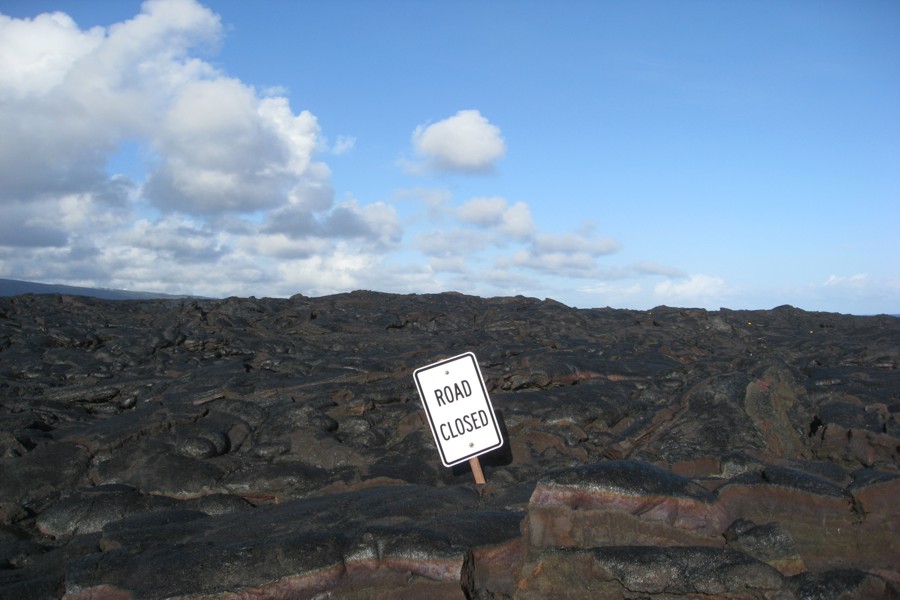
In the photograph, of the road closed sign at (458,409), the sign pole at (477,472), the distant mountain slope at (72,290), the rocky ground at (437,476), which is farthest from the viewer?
the distant mountain slope at (72,290)

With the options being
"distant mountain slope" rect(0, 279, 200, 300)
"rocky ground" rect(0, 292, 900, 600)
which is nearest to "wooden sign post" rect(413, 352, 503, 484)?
"rocky ground" rect(0, 292, 900, 600)

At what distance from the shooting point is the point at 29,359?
75.0ft

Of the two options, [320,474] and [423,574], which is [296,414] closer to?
[320,474]

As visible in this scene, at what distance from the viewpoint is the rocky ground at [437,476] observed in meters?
6.43

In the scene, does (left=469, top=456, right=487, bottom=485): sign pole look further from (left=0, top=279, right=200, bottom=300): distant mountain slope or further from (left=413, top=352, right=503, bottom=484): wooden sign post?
(left=0, top=279, right=200, bottom=300): distant mountain slope

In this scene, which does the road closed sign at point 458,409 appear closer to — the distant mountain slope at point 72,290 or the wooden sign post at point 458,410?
the wooden sign post at point 458,410

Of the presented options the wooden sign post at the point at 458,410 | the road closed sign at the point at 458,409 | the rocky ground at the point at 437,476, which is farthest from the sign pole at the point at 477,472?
the rocky ground at the point at 437,476

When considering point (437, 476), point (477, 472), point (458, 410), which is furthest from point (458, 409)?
point (437, 476)

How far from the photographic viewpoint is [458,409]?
9.22 meters

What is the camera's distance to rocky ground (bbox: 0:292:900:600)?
6.43m

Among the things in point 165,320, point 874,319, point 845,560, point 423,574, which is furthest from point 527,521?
point 874,319

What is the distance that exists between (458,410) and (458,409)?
0.04 ft

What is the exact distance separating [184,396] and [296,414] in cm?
372

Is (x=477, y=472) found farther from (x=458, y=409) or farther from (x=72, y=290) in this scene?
(x=72, y=290)
